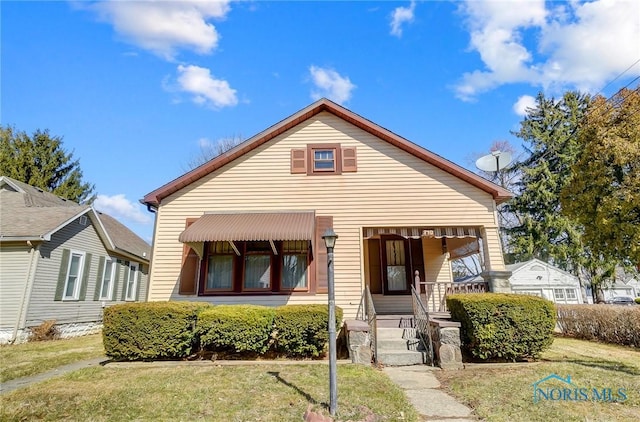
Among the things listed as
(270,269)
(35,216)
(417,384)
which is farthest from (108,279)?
(417,384)

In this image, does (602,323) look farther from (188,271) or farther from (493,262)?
(188,271)

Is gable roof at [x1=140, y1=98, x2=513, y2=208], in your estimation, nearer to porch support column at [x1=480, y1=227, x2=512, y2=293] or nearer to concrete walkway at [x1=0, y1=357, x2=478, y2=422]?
porch support column at [x1=480, y1=227, x2=512, y2=293]

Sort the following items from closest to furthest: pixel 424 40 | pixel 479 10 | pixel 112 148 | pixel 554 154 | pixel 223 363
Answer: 1. pixel 223 363
2. pixel 479 10
3. pixel 424 40
4. pixel 112 148
5. pixel 554 154

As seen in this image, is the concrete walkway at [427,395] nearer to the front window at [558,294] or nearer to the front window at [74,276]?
the front window at [74,276]

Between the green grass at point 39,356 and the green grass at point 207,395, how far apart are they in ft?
6.25

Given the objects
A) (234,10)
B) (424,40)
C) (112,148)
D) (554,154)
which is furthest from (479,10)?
(554,154)

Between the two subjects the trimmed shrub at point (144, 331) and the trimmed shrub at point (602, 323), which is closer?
the trimmed shrub at point (144, 331)

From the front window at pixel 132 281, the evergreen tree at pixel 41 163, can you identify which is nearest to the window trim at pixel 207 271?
the front window at pixel 132 281

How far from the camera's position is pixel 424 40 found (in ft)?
38.7

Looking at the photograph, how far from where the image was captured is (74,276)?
14.9 m

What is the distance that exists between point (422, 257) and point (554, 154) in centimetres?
2318

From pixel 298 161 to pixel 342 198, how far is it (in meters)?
2.05

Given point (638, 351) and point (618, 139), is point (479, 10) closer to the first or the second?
point (618, 139)

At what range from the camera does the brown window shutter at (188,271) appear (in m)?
10.4
